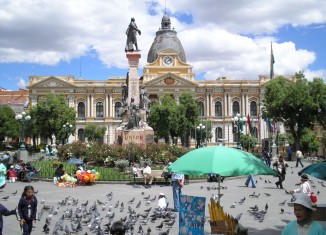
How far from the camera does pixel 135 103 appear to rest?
27906 millimetres

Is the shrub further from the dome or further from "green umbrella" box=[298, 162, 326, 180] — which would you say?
the dome

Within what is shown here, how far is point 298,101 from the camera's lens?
127 feet

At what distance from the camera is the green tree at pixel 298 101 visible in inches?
1529

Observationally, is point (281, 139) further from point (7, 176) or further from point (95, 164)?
point (7, 176)

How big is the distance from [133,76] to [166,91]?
127 feet

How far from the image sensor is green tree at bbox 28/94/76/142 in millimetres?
54688

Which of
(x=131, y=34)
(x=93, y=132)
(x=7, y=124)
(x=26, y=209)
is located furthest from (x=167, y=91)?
(x=26, y=209)

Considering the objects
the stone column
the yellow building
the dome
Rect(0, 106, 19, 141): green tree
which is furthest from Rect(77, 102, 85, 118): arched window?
the stone column

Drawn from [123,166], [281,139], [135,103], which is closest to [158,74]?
[281,139]

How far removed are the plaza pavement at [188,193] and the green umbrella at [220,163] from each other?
9.64 feet

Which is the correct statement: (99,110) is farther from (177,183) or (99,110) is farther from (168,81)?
(177,183)

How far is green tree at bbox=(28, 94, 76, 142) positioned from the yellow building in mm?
11506

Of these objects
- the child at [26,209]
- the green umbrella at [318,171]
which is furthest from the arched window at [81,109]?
the green umbrella at [318,171]

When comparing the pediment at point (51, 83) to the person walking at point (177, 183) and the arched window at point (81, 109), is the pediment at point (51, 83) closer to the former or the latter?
the arched window at point (81, 109)
